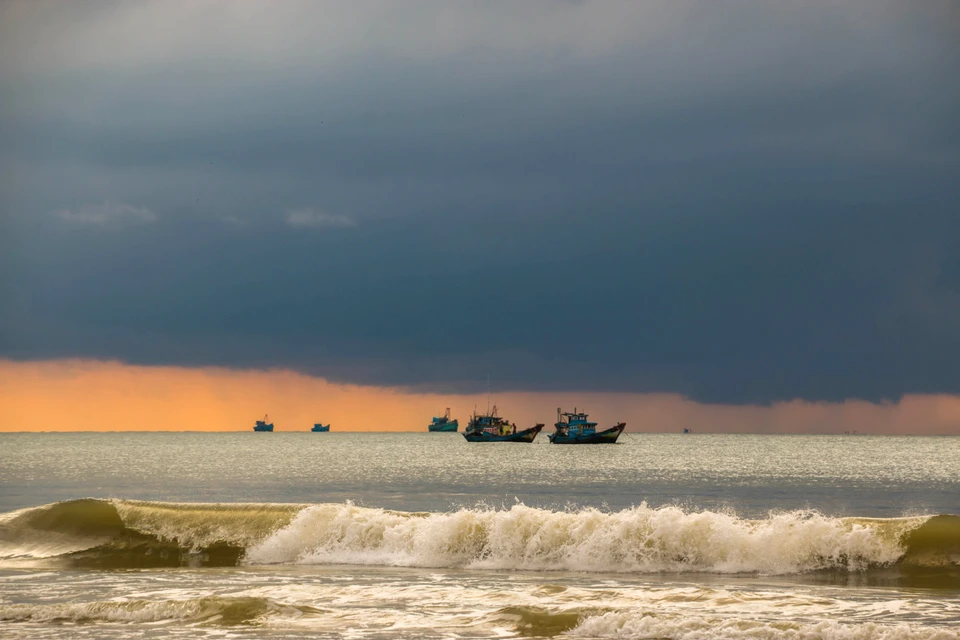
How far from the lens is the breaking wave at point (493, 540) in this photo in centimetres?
2575

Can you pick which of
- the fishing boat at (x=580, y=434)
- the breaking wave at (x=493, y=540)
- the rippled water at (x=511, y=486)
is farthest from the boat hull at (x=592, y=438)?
the breaking wave at (x=493, y=540)

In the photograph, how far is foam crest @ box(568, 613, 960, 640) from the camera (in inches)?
657

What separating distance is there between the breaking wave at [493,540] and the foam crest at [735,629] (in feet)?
25.6

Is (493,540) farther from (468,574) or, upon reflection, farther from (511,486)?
(511,486)

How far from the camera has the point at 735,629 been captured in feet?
56.3

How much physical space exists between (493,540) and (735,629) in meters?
10.8

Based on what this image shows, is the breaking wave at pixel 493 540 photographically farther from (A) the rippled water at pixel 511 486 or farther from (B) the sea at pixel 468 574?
(A) the rippled water at pixel 511 486

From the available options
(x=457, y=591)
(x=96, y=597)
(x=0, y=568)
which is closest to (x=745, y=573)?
(x=457, y=591)

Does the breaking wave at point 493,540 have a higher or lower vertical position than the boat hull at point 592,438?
lower

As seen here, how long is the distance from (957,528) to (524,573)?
39.3 ft

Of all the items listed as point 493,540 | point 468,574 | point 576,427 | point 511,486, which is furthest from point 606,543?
point 576,427

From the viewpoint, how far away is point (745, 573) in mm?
25000

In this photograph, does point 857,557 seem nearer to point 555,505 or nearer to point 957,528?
point 957,528

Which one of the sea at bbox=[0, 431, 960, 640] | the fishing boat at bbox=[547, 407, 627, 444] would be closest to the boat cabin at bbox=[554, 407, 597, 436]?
the fishing boat at bbox=[547, 407, 627, 444]
